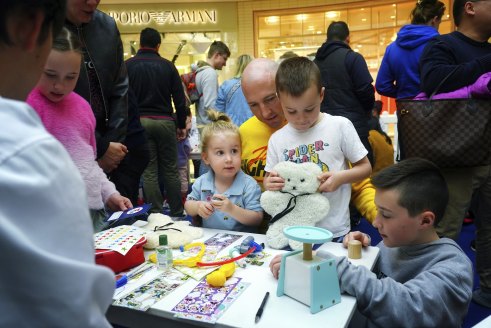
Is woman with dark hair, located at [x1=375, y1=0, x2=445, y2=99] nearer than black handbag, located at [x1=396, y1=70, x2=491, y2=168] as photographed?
No

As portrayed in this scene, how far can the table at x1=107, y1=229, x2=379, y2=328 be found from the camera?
107cm

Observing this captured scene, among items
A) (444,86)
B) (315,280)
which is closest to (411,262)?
(315,280)

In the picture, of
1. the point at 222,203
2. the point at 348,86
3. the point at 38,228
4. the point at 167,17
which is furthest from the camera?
the point at 167,17

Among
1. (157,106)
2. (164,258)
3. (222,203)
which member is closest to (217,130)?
(222,203)

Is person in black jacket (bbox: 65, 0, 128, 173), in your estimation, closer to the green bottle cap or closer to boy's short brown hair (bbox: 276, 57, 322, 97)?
the green bottle cap

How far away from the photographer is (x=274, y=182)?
5.61 ft

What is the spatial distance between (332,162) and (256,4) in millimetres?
8288

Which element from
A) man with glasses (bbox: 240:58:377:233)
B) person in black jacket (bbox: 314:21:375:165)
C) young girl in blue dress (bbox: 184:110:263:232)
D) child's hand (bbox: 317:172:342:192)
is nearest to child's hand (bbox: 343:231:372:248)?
child's hand (bbox: 317:172:342:192)

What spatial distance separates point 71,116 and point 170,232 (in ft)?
2.11

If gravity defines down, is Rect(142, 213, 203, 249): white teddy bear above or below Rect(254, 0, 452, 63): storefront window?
below

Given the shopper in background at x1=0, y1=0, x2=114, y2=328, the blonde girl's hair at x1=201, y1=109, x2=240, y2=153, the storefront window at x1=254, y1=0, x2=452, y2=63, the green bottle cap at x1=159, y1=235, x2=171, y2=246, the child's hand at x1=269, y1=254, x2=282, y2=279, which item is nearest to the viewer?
the shopper in background at x1=0, y1=0, x2=114, y2=328

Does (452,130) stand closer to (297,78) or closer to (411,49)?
(297,78)

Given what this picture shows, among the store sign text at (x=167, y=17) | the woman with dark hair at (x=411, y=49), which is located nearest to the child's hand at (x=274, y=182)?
the woman with dark hair at (x=411, y=49)

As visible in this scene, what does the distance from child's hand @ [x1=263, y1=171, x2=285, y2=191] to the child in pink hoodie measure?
65 centimetres
